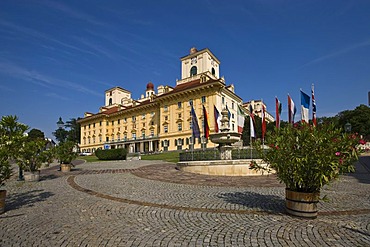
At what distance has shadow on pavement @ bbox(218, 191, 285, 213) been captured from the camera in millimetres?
6047

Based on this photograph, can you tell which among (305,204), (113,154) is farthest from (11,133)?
(113,154)

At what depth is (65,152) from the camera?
1576 centimetres

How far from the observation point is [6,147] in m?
6.32

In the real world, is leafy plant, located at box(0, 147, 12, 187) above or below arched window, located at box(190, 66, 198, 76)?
below

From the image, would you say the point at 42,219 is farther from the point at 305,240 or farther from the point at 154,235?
the point at 305,240

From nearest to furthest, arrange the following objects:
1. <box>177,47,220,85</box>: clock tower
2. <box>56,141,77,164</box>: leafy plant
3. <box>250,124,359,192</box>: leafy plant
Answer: <box>250,124,359,192</box>: leafy plant < <box>56,141,77,164</box>: leafy plant < <box>177,47,220,85</box>: clock tower

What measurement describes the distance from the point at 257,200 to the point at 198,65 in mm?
52427

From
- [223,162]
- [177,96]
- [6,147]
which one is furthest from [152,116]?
[6,147]

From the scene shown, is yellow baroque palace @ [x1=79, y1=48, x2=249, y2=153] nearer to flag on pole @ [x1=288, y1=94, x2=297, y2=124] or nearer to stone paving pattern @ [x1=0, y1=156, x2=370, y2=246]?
flag on pole @ [x1=288, y1=94, x2=297, y2=124]

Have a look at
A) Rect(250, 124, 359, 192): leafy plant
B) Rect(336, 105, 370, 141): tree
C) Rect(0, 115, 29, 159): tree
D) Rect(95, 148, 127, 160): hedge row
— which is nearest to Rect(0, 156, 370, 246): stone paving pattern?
Rect(250, 124, 359, 192): leafy plant

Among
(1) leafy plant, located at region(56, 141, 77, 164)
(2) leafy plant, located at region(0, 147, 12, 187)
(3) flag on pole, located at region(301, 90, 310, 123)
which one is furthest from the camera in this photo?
(3) flag on pole, located at region(301, 90, 310, 123)

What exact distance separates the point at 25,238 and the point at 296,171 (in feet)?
18.5

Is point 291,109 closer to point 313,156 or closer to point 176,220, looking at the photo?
point 313,156

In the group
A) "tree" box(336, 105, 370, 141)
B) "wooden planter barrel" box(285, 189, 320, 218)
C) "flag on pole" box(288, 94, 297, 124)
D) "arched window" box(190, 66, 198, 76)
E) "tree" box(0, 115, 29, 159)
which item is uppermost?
"arched window" box(190, 66, 198, 76)
